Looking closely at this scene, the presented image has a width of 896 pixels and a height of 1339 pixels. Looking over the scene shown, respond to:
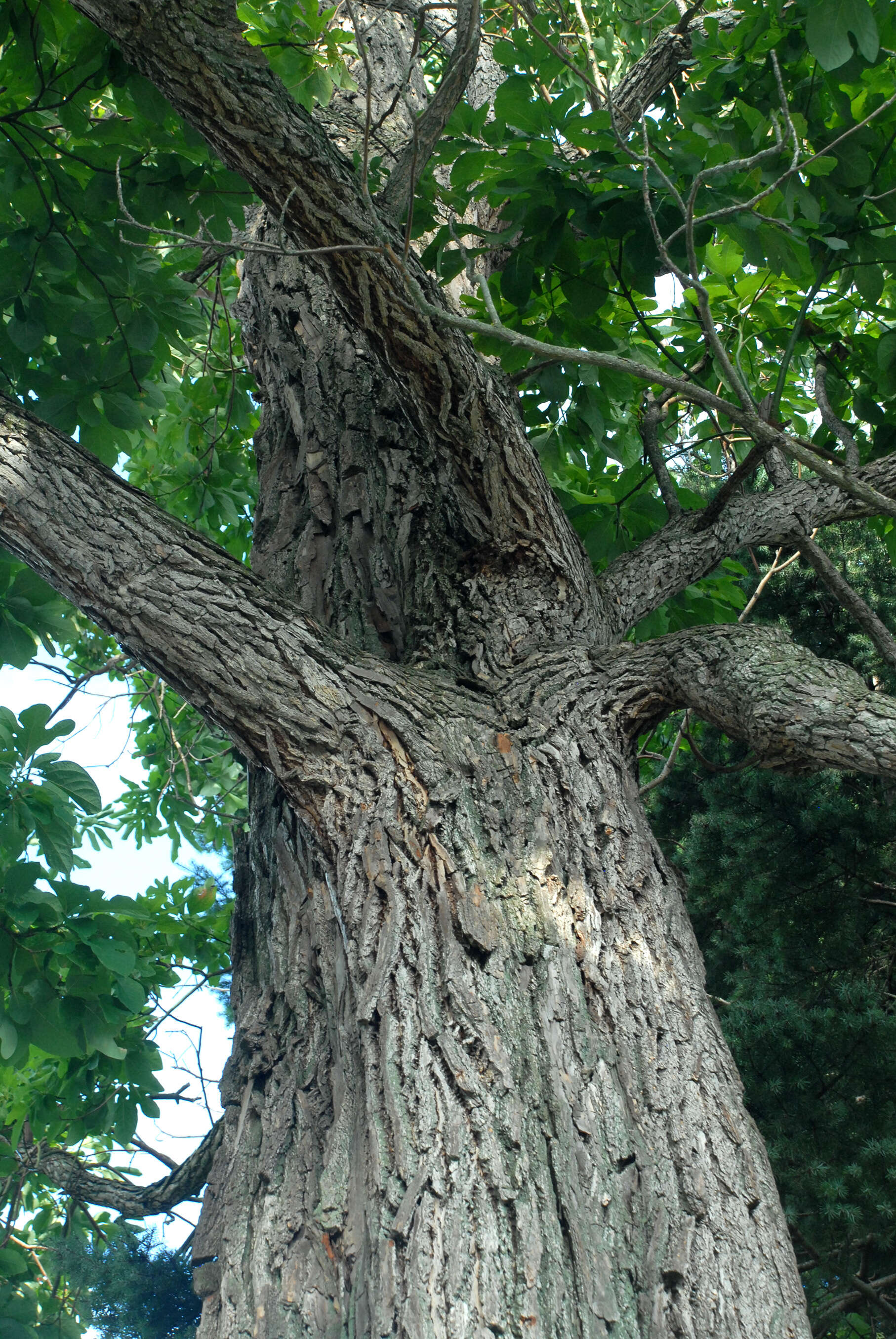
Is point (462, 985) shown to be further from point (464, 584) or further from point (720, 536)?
point (720, 536)

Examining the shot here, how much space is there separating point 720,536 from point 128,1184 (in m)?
2.71

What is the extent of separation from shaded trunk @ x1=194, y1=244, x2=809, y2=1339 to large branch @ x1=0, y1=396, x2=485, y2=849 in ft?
0.18

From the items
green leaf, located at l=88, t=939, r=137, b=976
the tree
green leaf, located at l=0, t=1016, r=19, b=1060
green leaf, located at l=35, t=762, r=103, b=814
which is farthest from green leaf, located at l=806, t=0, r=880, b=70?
green leaf, located at l=0, t=1016, r=19, b=1060

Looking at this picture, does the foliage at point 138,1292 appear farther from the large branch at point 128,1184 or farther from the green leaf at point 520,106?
the green leaf at point 520,106

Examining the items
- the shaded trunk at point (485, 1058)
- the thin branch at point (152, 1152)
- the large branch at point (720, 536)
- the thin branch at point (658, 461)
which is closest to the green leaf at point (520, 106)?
the thin branch at point (658, 461)

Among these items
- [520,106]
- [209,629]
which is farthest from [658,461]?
[209,629]

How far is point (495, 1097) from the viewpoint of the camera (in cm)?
147

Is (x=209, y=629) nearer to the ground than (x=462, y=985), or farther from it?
farther from it

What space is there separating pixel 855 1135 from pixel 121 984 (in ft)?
7.68

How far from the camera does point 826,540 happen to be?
4152 millimetres

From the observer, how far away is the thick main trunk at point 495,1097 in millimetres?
1320

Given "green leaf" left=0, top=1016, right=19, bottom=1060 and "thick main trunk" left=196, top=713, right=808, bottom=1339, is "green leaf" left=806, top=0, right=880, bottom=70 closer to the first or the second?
"thick main trunk" left=196, top=713, right=808, bottom=1339

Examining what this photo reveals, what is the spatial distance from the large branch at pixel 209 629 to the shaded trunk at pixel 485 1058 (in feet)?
0.18

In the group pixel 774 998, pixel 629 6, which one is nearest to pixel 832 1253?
pixel 774 998
